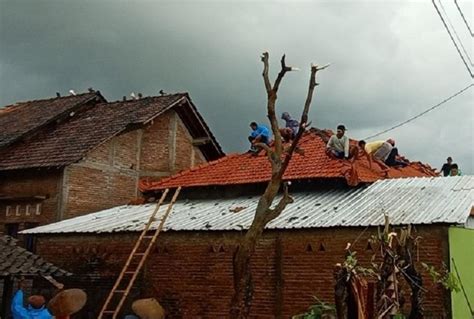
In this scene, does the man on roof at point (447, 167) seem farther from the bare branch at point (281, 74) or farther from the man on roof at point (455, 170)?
the bare branch at point (281, 74)

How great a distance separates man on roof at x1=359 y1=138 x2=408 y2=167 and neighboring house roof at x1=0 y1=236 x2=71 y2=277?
349 inches

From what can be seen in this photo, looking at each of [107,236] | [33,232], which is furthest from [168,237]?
[33,232]

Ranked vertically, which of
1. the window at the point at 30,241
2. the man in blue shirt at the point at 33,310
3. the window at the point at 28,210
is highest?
the window at the point at 28,210

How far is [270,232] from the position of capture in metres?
13.5

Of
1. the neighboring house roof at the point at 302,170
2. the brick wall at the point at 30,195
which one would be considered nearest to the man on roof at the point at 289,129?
the neighboring house roof at the point at 302,170

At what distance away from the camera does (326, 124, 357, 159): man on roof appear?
16.0m

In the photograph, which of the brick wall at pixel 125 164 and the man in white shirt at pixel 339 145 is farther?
the brick wall at pixel 125 164

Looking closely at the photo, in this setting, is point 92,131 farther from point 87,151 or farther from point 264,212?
point 264,212

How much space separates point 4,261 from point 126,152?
322 inches

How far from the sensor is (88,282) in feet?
52.6

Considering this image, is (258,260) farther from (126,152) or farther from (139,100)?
(139,100)

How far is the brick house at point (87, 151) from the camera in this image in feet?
62.7

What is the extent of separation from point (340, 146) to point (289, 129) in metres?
2.06

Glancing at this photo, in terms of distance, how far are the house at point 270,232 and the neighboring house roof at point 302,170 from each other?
3 centimetres
